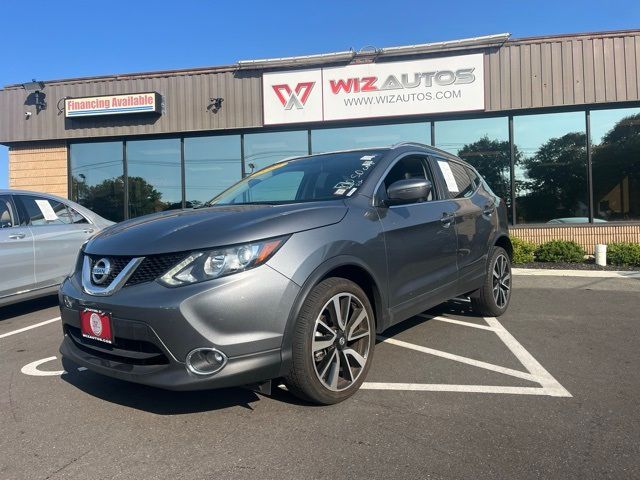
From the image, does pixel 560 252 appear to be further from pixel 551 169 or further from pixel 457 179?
pixel 457 179

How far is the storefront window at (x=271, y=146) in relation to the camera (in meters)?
11.7

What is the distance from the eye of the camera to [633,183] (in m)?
10.9

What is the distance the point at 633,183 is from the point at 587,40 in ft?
10.9

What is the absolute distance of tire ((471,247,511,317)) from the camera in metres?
5.03

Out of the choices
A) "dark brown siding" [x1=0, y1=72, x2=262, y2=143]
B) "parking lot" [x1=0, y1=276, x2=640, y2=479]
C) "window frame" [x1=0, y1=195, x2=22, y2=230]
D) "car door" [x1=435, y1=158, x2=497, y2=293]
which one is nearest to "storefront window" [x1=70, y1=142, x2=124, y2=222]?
"dark brown siding" [x1=0, y1=72, x2=262, y2=143]

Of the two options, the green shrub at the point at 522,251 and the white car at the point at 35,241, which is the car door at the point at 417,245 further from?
the green shrub at the point at 522,251

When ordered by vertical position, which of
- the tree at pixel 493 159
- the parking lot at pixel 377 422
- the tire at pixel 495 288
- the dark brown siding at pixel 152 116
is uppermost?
the dark brown siding at pixel 152 116

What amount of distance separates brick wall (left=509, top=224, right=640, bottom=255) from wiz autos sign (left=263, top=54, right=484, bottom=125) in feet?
10.3

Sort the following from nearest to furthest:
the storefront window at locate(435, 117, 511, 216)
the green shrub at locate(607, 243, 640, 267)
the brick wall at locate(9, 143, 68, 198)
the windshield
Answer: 1. the windshield
2. the green shrub at locate(607, 243, 640, 267)
3. the storefront window at locate(435, 117, 511, 216)
4. the brick wall at locate(9, 143, 68, 198)

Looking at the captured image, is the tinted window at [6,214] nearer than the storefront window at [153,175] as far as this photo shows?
Yes

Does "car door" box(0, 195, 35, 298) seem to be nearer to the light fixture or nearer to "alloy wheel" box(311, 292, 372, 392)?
"alloy wheel" box(311, 292, 372, 392)

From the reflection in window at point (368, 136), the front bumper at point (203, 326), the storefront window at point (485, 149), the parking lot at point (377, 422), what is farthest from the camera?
the reflection in window at point (368, 136)

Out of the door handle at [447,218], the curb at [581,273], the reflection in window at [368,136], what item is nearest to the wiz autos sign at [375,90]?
the reflection in window at [368,136]

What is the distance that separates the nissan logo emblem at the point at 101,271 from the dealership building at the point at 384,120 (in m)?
9.00
